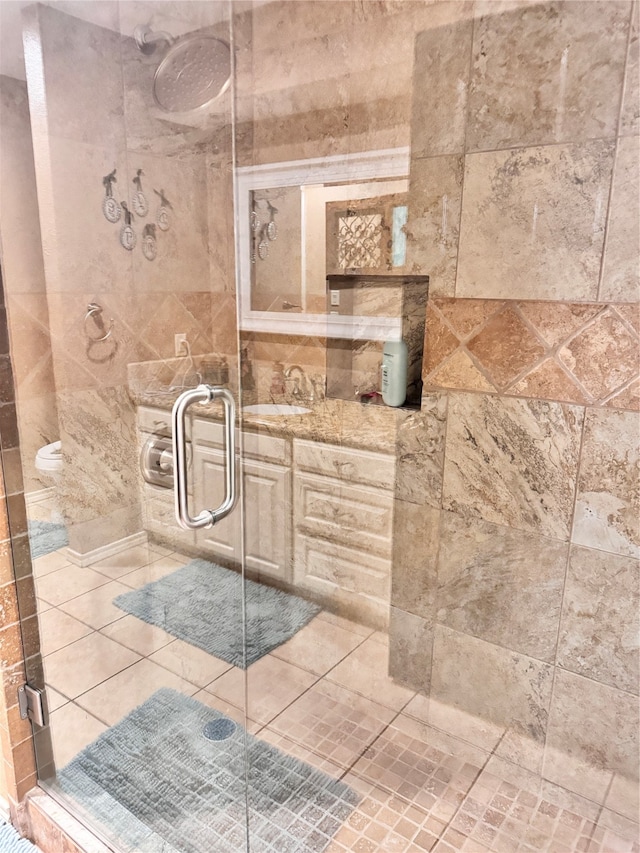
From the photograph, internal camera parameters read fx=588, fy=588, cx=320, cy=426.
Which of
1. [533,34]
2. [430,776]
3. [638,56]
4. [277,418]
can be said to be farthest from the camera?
[277,418]

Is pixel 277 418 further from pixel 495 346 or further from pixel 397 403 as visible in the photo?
pixel 495 346

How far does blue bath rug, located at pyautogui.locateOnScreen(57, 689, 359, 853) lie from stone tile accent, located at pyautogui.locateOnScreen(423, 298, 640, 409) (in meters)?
1.16

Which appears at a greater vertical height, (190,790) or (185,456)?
(185,456)

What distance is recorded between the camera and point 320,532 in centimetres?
223

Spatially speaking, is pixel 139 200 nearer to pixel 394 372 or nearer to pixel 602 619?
pixel 394 372

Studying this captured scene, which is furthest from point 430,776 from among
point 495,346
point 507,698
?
point 495,346

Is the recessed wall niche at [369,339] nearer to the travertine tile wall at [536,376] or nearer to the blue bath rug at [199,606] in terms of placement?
the travertine tile wall at [536,376]

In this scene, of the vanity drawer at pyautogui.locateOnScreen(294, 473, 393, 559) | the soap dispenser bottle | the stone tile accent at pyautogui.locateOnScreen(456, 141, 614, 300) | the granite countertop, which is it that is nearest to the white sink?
the granite countertop

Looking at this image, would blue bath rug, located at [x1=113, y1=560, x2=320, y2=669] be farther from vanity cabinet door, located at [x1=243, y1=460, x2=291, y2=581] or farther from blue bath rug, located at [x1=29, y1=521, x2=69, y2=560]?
vanity cabinet door, located at [x1=243, y1=460, x2=291, y2=581]

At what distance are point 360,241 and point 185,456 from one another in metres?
0.97

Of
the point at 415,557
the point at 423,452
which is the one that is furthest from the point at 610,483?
the point at 415,557

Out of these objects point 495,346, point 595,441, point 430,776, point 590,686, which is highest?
point 495,346

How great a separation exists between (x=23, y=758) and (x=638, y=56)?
6.98ft

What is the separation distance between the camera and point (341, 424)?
209 cm
